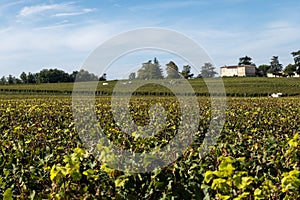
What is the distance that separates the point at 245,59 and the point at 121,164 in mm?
150173

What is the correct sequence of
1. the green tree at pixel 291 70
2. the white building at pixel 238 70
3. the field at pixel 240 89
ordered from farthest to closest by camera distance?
the white building at pixel 238 70 < the green tree at pixel 291 70 < the field at pixel 240 89

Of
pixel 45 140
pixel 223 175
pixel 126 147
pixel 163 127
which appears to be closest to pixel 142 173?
pixel 223 175

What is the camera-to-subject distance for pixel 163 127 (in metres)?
7.80

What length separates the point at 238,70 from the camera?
126 m

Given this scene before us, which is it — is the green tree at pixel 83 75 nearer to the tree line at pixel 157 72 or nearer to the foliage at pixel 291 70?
the tree line at pixel 157 72

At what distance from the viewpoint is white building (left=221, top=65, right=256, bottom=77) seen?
126 meters

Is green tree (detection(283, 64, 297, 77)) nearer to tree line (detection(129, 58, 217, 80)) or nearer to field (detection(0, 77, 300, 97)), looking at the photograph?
field (detection(0, 77, 300, 97))

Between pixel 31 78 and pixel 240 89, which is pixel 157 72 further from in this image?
pixel 31 78

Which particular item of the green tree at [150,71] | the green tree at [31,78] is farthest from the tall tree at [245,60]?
the green tree at [150,71]

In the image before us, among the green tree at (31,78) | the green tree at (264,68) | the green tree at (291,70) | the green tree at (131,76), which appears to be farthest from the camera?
the green tree at (264,68)

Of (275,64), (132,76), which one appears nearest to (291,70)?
(275,64)

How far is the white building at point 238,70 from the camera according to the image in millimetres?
125562

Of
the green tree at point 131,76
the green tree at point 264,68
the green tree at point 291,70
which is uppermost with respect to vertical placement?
the green tree at point 264,68

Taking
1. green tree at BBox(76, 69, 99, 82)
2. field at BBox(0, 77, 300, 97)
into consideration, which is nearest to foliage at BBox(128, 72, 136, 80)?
green tree at BBox(76, 69, 99, 82)
